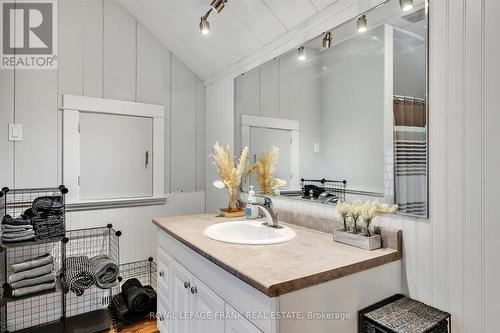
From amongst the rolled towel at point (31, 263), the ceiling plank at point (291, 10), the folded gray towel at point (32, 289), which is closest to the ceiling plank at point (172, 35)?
the ceiling plank at point (291, 10)

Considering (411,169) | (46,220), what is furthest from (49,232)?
(411,169)

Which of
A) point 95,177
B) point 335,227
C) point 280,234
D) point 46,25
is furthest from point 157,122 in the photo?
point 335,227

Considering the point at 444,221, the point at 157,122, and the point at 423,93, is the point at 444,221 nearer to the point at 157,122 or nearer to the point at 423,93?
the point at 423,93

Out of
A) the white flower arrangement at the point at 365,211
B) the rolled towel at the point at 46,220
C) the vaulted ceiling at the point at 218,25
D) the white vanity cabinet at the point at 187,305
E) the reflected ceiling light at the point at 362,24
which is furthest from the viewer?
the rolled towel at the point at 46,220

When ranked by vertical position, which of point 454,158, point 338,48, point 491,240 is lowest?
point 491,240

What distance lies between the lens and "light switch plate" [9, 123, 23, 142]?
2.01m

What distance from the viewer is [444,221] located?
111 centimetres

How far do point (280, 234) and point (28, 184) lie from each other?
1.85m

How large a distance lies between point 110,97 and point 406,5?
7.07 feet

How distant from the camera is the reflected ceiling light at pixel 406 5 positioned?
121cm

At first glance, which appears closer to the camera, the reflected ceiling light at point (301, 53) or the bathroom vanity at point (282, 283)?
the bathroom vanity at point (282, 283)

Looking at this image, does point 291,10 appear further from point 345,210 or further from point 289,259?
point 289,259

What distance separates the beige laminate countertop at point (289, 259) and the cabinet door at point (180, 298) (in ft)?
0.70

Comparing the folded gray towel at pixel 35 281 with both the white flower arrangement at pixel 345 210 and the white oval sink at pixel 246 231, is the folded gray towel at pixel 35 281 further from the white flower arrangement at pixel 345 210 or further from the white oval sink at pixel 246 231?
the white flower arrangement at pixel 345 210
